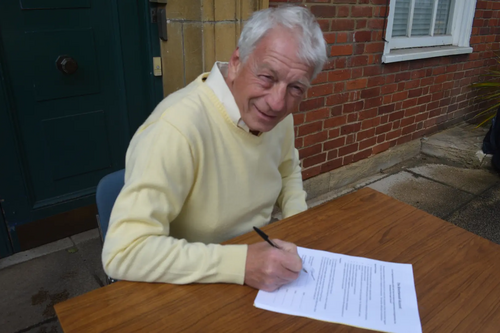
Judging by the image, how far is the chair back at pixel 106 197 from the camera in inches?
54.3

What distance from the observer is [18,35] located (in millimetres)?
2213

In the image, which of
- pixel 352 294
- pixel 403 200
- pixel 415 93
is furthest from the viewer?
pixel 415 93

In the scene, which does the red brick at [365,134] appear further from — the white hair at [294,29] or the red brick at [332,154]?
the white hair at [294,29]

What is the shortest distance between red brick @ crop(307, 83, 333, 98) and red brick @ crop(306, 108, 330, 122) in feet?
0.46

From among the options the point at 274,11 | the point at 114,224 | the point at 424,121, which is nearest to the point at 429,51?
the point at 424,121

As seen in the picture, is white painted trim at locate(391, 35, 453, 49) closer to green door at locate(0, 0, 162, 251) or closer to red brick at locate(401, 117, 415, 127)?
red brick at locate(401, 117, 415, 127)

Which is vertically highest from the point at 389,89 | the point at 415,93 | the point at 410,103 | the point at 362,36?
the point at 362,36

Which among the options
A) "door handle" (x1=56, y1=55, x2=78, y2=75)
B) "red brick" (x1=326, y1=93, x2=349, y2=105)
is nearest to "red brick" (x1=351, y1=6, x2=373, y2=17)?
"red brick" (x1=326, y1=93, x2=349, y2=105)

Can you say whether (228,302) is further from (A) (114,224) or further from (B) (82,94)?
(B) (82,94)

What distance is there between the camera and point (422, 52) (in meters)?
4.00

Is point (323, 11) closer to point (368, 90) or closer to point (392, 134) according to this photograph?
point (368, 90)

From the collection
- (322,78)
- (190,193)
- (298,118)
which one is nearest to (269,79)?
(190,193)

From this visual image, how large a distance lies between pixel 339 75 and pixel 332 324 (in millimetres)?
2676

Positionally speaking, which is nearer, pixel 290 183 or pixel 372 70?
pixel 290 183
